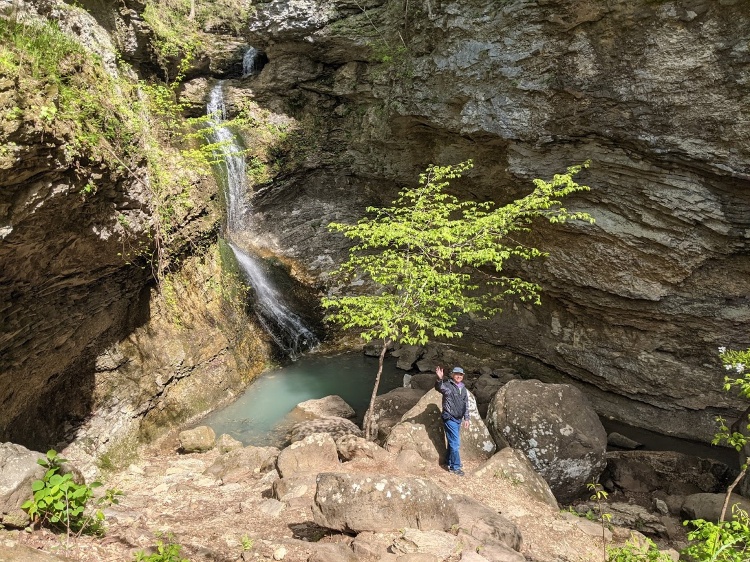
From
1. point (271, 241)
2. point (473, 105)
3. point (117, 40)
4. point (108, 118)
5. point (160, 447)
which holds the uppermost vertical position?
point (117, 40)

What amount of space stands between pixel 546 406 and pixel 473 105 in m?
7.63

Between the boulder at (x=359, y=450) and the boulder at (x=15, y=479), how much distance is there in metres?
4.46

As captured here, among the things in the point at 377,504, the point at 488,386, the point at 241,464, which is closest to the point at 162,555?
the point at 377,504

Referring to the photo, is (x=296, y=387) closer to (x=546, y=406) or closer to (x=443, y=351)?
(x=443, y=351)

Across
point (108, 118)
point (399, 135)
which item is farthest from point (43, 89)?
point (399, 135)

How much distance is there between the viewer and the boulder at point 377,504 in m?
Result: 5.18

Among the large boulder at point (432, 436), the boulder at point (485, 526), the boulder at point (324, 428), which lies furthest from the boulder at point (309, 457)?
the boulder at point (485, 526)

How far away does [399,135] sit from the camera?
14828 millimetres

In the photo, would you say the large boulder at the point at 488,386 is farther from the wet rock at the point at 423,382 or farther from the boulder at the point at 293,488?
the boulder at the point at 293,488

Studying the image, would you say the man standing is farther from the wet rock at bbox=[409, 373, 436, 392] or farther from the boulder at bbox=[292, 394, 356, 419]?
the wet rock at bbox=[409, 373, 436, 392]

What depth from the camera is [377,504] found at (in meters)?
5.19

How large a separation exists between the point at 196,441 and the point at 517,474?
21.3 feet

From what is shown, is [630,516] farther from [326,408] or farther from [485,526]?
[326,408]

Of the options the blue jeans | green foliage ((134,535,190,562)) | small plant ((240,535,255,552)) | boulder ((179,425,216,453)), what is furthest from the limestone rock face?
green foliage ((134,535,190,562))
